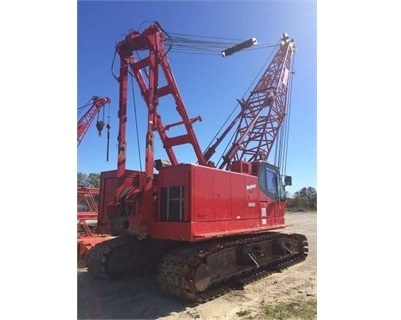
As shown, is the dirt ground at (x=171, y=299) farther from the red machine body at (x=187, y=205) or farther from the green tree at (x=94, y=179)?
the green tree at (x=94, y=179)

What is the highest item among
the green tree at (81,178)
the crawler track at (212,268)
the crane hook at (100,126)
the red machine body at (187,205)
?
the crane hook at (100,126)

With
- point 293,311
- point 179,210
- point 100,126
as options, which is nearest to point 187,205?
point 179,210

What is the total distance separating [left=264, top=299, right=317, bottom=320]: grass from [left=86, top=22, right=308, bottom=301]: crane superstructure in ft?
3.31

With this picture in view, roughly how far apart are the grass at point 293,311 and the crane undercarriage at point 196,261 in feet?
3.23

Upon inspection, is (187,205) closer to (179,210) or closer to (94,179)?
(179,210)

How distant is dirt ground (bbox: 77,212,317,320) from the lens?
484 cm

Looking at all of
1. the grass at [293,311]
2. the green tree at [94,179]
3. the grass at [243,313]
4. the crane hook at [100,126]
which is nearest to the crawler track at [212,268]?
the grass at [243,313]

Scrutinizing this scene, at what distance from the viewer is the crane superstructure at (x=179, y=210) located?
5.35 metres
